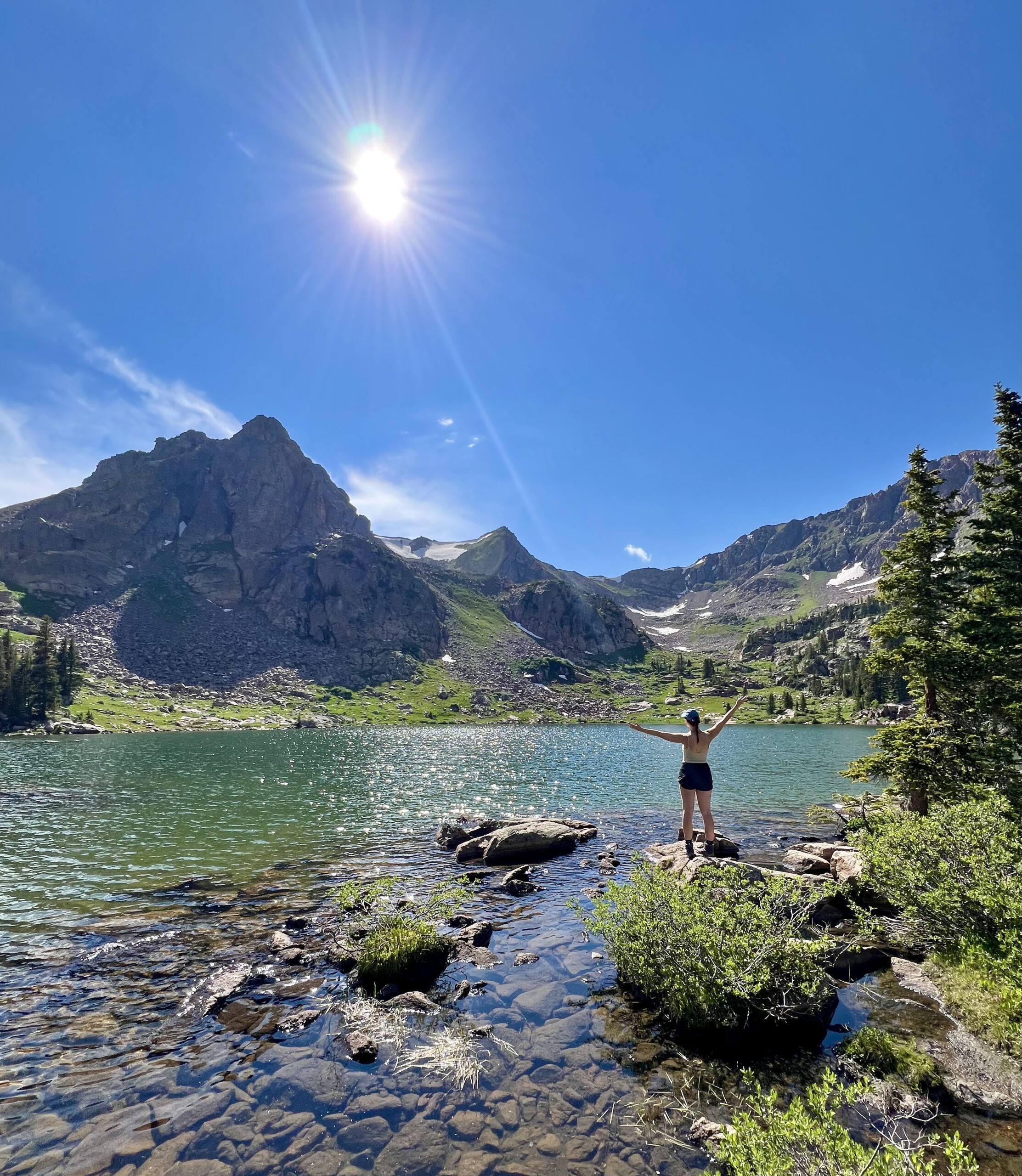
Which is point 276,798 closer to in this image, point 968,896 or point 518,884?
point 518,884

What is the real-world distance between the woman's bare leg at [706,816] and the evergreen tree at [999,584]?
35.8ft

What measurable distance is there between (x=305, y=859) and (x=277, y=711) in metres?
178

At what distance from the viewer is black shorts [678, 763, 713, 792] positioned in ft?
69.2

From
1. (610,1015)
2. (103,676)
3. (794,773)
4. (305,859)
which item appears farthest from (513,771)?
(103,676)

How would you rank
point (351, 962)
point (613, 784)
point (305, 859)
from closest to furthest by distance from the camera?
point (351, 962)
point (305, 859)
point (613, 784)

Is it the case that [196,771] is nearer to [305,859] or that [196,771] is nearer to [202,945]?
[305,859]

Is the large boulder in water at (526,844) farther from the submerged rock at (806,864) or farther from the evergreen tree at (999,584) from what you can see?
the evergreen tree at (999,584)

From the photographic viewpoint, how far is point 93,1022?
1313cm

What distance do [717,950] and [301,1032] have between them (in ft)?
29.5

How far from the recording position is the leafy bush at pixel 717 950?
11.4 m

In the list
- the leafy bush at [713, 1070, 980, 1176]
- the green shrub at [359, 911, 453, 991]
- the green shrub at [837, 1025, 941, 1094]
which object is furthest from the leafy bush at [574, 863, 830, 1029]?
the green shrub at [359, 911, 453, 991]

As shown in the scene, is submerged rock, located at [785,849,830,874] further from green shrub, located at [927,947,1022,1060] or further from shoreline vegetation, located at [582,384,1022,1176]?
green shrub, located at [927,947,1022,1060]

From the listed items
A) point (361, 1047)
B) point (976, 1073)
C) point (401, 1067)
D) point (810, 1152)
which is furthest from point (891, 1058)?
point (361, 1047)

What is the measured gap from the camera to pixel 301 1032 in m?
12.2
